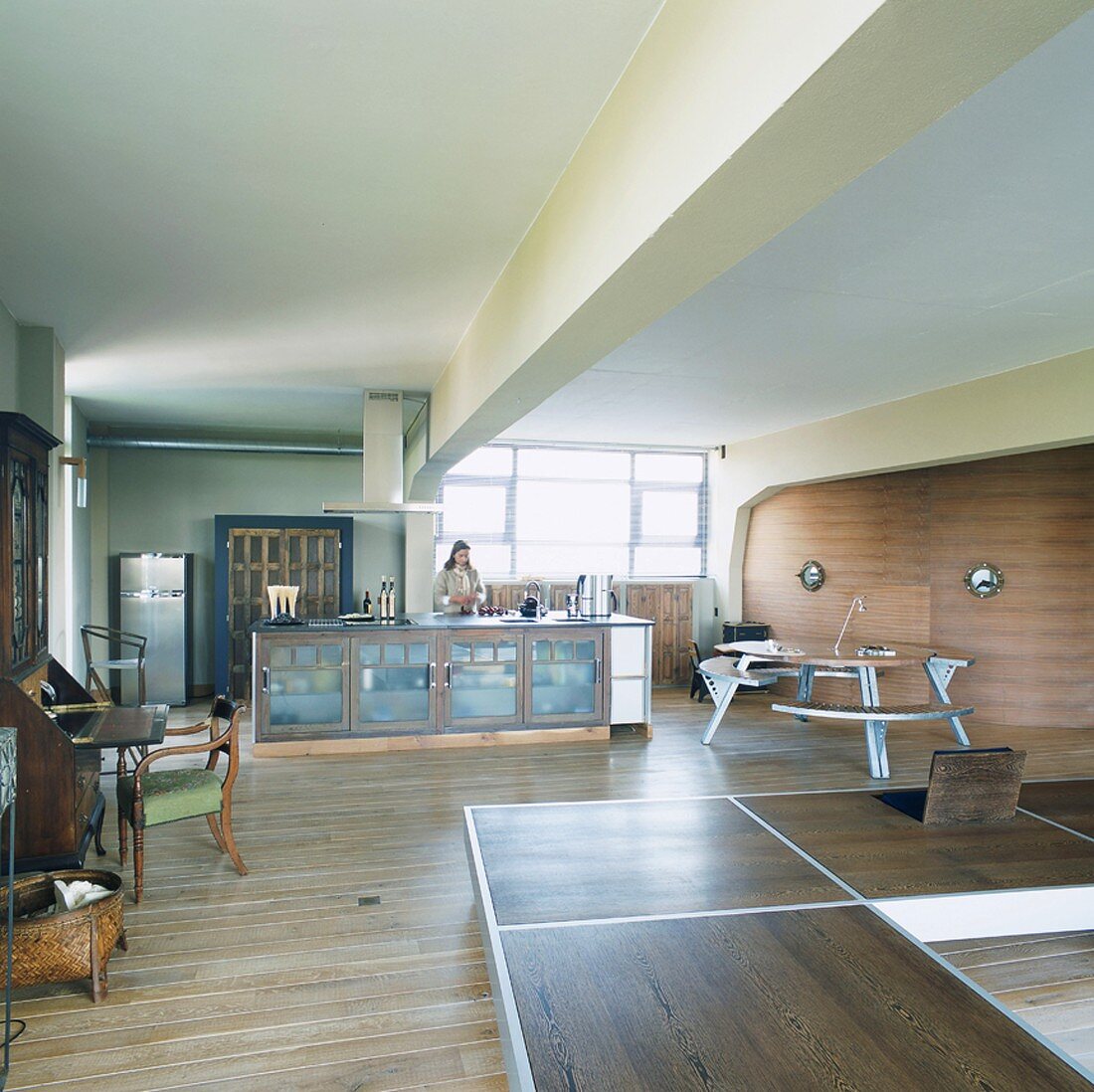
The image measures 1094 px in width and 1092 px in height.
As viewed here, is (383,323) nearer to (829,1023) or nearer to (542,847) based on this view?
(542,847)

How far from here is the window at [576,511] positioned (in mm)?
9562

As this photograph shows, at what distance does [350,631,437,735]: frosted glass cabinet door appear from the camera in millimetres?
6309

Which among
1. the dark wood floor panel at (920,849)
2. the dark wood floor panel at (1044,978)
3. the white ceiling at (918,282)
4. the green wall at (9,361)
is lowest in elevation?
the dark wood floor panel at (1044,978)

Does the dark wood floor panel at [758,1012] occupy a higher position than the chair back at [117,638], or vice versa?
the chair back at [117,638]

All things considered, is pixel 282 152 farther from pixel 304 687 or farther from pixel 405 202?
pixel 304 687

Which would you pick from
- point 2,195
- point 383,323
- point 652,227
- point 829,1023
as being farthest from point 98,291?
point 829,1023

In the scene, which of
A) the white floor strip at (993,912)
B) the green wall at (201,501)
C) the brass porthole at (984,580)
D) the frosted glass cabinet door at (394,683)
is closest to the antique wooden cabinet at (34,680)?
the frosted glass cabinet door at (394,683)

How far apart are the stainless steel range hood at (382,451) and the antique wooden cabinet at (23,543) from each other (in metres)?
2.64

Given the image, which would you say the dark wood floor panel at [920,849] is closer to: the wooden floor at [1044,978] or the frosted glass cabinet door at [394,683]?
the wooden floor at [1044,978]

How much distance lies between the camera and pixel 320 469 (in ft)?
31.1

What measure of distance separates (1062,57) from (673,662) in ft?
27.0

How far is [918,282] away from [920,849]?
109 inches

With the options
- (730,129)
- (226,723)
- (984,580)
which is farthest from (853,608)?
(730,129)

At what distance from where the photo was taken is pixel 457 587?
7598mm
